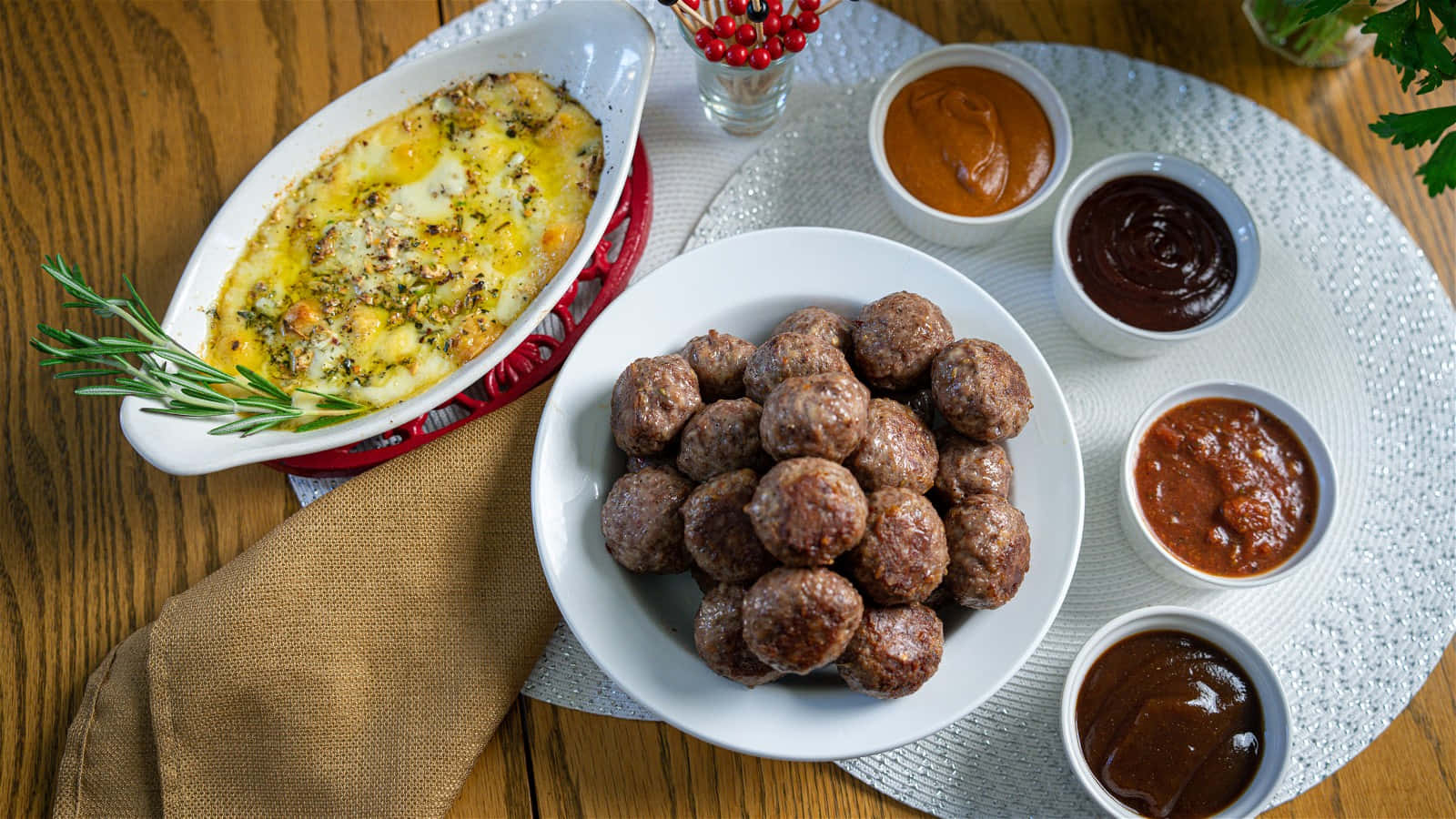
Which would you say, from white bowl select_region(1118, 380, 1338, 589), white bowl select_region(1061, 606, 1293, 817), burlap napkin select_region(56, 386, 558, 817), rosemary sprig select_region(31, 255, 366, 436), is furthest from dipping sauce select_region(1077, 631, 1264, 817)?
rosemary sprig select_region(31, 255, 366, 436)

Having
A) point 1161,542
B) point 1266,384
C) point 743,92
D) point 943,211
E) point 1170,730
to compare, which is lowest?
point 1170,730

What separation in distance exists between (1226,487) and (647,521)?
5.66 feet

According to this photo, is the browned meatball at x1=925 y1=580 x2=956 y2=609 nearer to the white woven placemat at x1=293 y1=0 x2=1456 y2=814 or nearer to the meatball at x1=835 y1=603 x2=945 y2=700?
the meatball at x1=835 y1=603 x2=945 y2=700

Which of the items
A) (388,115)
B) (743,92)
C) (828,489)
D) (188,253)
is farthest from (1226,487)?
(188,253)

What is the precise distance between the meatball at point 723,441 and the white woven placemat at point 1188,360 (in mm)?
893

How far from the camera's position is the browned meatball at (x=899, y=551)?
2.44 metres

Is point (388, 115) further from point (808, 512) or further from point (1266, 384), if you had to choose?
point (1266, 384)

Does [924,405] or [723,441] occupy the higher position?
[723,441]

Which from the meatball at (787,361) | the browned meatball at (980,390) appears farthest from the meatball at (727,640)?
the browned meatball at (980,390)

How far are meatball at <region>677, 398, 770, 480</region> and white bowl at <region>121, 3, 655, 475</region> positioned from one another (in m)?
0.68

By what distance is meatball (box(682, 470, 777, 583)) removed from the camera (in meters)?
2.51

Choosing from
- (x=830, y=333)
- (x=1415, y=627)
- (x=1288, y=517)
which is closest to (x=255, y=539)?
(x=830, y=333)

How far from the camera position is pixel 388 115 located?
330cm

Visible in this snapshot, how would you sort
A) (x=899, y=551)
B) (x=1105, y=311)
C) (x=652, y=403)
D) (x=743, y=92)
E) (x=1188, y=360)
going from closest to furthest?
(x=899, y=551) → (x=652, y=403) → (x=1105, y=311) → (x=743, y=92) → (x=1188, y=360)
